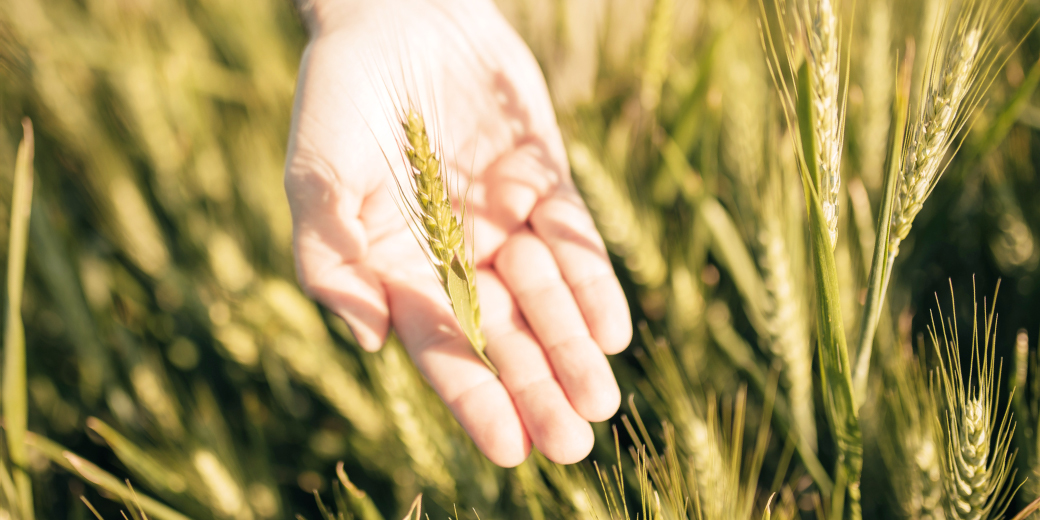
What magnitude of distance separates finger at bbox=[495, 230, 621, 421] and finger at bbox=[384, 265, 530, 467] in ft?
0.40

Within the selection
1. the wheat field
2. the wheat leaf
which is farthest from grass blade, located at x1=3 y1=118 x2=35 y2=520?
the wheat leaf

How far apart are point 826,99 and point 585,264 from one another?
0.55 metres

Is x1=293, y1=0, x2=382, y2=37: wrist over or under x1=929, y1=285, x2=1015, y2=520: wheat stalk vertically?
over

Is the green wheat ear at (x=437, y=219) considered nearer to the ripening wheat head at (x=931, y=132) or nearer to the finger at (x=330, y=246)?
the finger at (x=330, y=246)

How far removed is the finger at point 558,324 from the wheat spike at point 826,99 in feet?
1.46

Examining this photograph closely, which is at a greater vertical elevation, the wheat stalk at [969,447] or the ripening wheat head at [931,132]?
the ripening wheat head at [931,132]

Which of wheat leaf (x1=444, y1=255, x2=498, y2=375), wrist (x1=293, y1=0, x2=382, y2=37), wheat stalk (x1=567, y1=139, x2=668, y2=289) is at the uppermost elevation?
wrist (x1=293, y1=0, x2=382, y2=37)

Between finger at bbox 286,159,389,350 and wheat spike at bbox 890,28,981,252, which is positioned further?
finger at bbox 286,159,389,350

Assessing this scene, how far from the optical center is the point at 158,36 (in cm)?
222

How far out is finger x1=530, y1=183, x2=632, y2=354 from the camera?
102 centimetres

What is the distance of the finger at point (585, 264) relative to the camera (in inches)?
40.3

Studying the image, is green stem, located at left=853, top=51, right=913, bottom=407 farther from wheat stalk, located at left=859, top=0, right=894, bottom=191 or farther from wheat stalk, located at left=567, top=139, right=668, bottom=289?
wheat stalk, located at left=859, top=0, right=894, bottom=191

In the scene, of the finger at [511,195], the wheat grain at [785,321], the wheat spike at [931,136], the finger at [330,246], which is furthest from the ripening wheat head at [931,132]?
the finger at [330,246]

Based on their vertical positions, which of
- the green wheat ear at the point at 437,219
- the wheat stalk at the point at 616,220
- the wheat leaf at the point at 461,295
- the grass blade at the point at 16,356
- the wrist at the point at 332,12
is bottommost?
the grass blade at the point at 16,356
